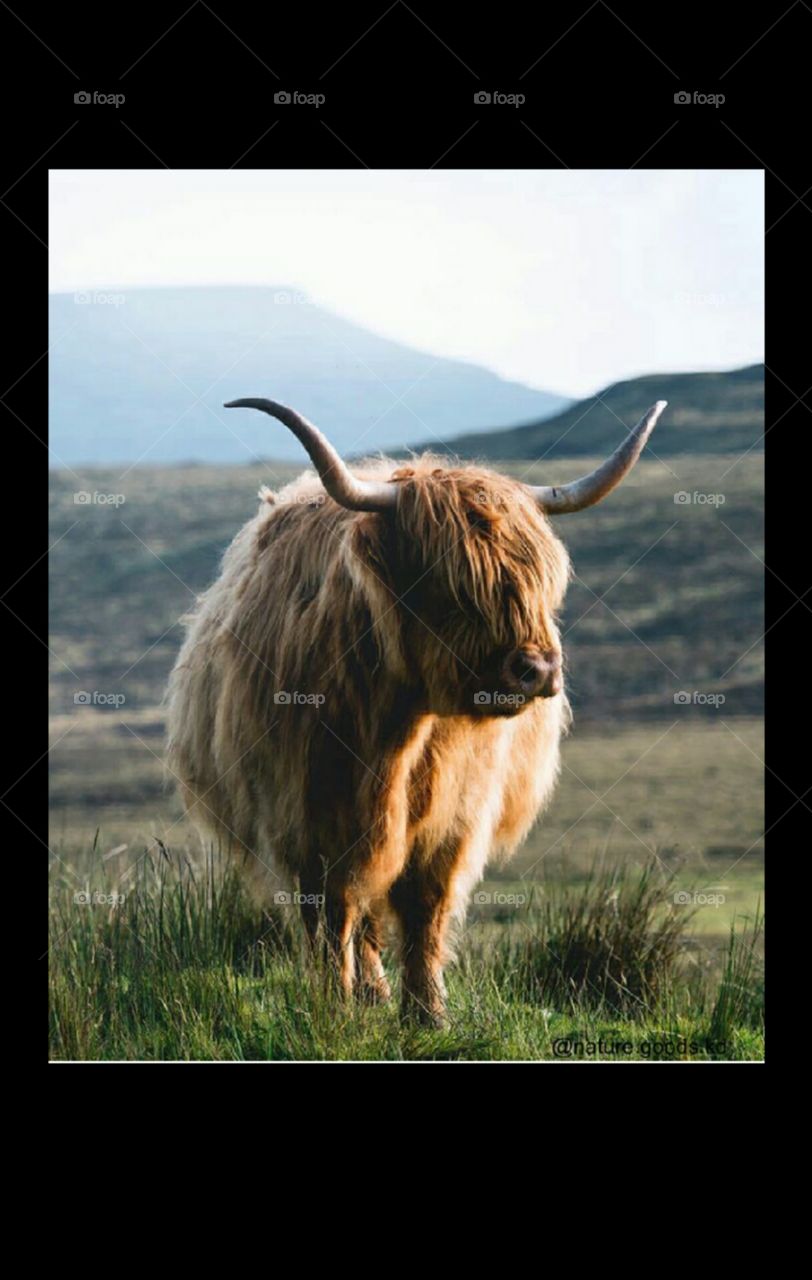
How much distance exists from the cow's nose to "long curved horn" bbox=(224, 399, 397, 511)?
0.62 m

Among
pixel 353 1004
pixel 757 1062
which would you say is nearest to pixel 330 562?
pixel 353 1004

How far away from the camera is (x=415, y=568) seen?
4.43 metres

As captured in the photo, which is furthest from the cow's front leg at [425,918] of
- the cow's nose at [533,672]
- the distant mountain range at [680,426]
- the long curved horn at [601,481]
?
the distant mountain range at [680,426]

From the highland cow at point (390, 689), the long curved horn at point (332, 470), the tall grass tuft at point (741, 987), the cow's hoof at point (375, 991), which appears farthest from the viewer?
the cow's hoof at point (375, 991)

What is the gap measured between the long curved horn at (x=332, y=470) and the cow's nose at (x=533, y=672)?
619 millimetres

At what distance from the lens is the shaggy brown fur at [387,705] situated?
4359 millimetres

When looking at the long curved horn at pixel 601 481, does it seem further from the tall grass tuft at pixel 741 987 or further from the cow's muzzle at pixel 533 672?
the tall grass tuft at pixel 741 987

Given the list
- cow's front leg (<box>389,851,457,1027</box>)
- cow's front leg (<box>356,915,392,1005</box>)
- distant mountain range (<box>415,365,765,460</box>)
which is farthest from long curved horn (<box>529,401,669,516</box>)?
distant mountain range (<box>415,365,765,460</box>)

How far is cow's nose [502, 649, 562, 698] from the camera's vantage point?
420cm

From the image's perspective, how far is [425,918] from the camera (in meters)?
4.79

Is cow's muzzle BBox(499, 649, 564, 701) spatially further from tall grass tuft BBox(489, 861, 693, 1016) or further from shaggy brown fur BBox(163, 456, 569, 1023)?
tall grass tuft BBox(489, 861, 693, 1016)

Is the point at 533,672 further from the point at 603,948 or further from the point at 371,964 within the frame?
the point at 371,964

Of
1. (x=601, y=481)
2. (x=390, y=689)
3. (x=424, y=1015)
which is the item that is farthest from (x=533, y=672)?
(x=424, y=1015)

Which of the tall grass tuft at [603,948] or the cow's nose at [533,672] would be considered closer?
the cow's nose at [533,672]
